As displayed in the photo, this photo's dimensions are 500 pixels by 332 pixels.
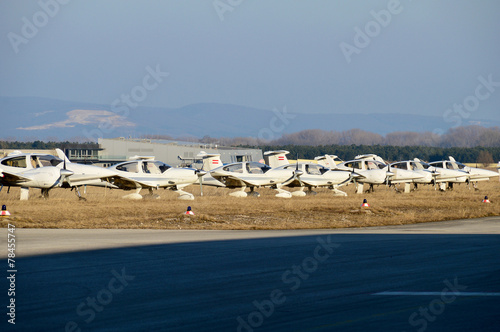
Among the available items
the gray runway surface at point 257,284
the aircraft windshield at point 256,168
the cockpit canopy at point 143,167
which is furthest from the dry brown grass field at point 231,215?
the aircraft windshield at point 256,168

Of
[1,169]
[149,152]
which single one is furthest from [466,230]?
[149,152]

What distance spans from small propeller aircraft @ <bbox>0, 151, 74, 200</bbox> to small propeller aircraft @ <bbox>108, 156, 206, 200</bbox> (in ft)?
10.4

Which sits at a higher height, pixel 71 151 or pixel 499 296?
pixel 71 151

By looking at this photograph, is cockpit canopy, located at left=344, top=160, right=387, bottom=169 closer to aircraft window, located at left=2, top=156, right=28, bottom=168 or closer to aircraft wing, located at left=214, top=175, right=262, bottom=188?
aircraft wing, located at left=214, top=175, right=262, bottom=188

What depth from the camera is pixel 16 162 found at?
96.0 ft

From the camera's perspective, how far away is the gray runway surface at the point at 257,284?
22.9ft

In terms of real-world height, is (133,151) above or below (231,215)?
above

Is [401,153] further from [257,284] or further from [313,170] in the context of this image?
[257,284]

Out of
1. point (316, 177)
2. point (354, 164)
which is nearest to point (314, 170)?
point (316, 177)

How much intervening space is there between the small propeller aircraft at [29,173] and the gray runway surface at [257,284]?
13.7 metres

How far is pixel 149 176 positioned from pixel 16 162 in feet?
20.5

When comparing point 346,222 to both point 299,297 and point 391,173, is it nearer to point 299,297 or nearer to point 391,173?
point 299,297

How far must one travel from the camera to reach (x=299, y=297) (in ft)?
26.8

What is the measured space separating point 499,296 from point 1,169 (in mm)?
25134
